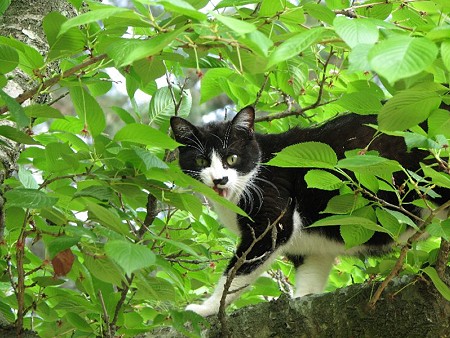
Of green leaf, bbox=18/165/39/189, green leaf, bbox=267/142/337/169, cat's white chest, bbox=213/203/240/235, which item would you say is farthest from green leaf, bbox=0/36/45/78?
cat's white chest, bbox=213/203/240/235

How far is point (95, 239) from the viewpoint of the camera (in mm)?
1685

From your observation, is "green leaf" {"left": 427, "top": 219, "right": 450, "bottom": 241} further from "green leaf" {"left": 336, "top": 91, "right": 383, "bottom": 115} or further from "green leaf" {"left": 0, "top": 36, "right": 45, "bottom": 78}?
"green leaf" {"left": 0, "top": 36, "right": 45, "bottom": 78}

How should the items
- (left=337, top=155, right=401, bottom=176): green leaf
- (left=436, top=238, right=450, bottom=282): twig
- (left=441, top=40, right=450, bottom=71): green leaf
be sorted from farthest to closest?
1. (left=436, top=238, right=450, bottom=282): twig
2. (left=337, top=155, right=401, bottom=176): green leaf
3. (left=441, top=40, right=450, bottom=71): green leaf

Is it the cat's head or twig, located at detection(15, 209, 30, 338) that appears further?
the cat's head

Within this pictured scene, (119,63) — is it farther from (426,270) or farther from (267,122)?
(267,122)

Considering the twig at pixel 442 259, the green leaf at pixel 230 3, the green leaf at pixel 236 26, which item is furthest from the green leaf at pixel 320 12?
the twig at pixel 442 259

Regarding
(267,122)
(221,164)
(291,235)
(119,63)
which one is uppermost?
(119,63)

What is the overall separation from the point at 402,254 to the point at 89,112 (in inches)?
39.3

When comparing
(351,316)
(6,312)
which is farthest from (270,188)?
(6,312)

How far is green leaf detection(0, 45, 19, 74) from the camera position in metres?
1.88

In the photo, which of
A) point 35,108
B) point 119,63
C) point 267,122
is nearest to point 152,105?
point 35,108

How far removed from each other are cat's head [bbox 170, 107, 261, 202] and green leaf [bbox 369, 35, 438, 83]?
7.08 ft

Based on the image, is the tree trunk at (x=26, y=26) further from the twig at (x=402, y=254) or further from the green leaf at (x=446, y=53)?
the green leaf at (x=446, y=53)

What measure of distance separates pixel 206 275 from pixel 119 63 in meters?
1.84
